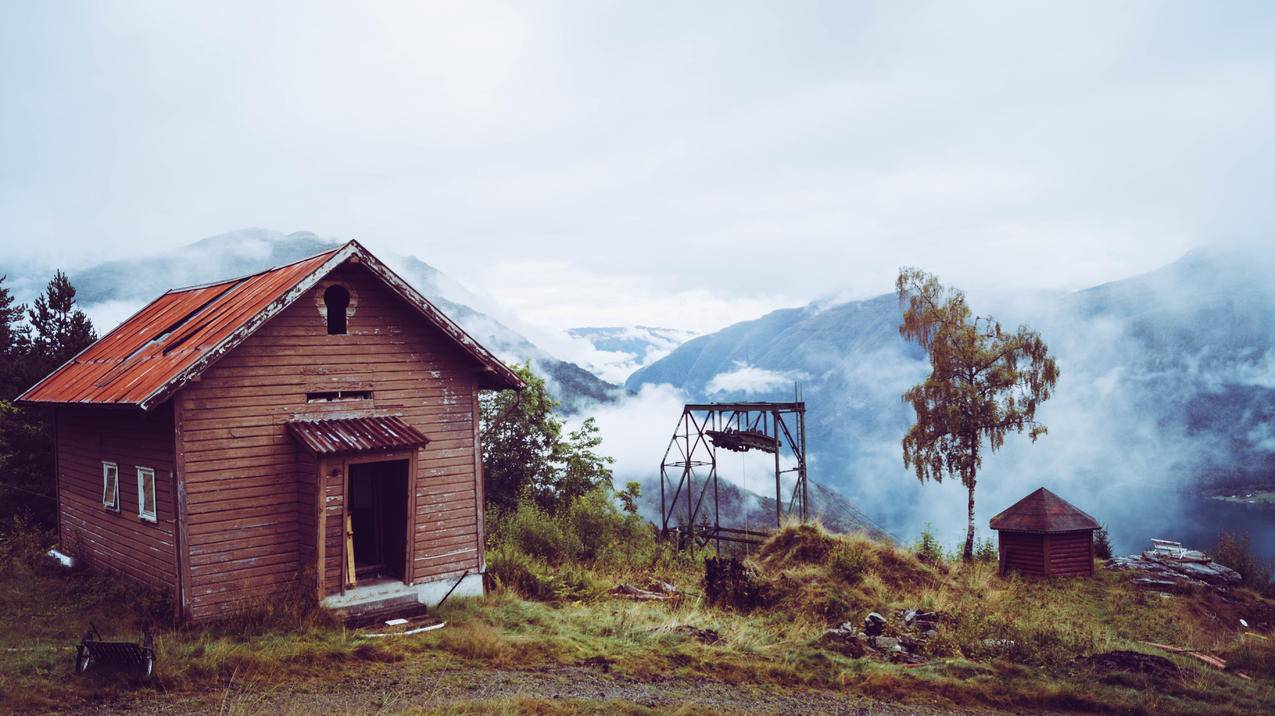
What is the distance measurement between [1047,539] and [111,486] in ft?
81.0

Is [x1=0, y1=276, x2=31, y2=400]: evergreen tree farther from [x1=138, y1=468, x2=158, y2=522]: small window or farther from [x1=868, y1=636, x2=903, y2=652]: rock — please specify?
[x1=868, y1=636, x2=903, y2=652]: rock

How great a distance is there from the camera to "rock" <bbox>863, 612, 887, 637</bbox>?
13875mm

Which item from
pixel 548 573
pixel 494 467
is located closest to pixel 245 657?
pixel 548 573

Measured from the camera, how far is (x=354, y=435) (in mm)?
13320

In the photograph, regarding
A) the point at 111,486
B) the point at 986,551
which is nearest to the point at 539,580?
the point at 111,486

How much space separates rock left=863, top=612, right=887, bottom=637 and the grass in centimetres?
75

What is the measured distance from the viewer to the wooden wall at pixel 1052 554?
23.4m

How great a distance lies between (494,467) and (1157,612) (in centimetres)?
2106

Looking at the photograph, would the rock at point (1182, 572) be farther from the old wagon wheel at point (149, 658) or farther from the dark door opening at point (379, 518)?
the old wagon wheel at point (149, 658)

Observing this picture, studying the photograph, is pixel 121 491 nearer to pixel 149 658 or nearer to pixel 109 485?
pixel 109 485

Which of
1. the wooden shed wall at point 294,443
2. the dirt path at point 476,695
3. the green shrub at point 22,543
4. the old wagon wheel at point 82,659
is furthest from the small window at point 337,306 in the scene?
the green shrub at point 22,543

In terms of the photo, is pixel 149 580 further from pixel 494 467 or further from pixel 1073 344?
pixel 1073 344

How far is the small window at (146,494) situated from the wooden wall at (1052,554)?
76.4 feet

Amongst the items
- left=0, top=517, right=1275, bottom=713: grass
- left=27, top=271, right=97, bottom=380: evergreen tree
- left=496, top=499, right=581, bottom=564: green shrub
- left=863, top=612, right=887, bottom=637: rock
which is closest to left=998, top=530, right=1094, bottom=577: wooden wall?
left=0, top=517, right=1275, bottom=713: grass
